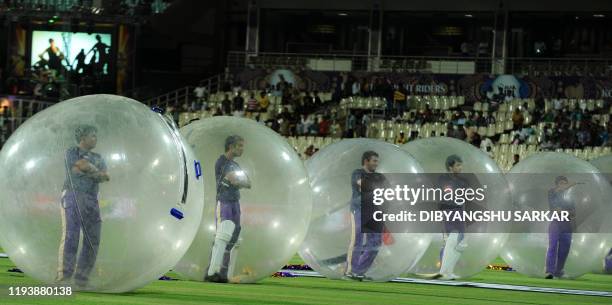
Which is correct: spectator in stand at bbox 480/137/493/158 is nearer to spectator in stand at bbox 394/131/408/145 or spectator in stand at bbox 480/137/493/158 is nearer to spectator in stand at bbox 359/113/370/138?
spectator in stand at bbox 394/131/408/145

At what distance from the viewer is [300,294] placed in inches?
461

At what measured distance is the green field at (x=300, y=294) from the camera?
998 centimetres

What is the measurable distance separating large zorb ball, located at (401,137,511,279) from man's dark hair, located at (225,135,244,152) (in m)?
2.89

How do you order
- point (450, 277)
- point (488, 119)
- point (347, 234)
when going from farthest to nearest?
point (488, 119)
point (450, 277)
point (347, 234)

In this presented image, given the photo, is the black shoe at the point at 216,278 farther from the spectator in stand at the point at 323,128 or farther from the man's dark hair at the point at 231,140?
the spectator in stand at the point at 323,128

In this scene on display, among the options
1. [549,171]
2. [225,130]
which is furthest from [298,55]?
[225,130]

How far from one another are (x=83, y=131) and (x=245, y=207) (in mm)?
2526

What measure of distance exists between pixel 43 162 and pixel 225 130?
2.73 meters

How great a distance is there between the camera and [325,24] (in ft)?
158

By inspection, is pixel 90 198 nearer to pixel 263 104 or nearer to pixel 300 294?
pixel 300 294

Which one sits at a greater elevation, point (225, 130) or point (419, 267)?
point (225, 130)

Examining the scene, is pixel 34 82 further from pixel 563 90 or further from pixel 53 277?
pixel 53 277

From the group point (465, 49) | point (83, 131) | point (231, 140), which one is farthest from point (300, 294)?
point (465, 49)

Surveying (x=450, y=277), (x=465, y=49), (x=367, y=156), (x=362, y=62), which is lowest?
(x=450, y=277)
